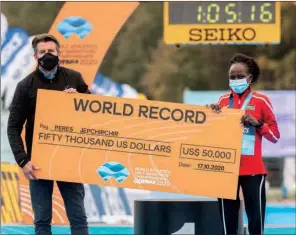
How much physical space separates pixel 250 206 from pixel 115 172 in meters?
1.02

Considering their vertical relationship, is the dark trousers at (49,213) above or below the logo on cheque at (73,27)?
below

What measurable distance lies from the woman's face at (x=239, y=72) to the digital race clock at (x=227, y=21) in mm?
3751

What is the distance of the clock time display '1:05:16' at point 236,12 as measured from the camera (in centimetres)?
1011

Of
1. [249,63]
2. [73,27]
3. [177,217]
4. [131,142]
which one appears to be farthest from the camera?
[73,27]

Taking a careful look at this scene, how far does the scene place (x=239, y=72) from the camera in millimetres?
6391

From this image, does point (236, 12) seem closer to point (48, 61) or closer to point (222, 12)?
point (222, 12)

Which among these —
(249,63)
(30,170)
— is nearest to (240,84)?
(249,63)

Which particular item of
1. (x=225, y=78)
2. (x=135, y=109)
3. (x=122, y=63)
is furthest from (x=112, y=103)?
(x=122, y=63)

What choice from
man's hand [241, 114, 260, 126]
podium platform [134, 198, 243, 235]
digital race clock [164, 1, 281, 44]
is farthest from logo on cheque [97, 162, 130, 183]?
digital race clock [164, 1, 281, 44]

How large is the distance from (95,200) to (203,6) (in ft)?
10.0

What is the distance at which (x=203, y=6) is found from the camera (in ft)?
33.7

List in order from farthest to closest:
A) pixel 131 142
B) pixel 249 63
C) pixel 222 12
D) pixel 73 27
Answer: pixel 222 12 → pixel 73 27 → pixel 131 142 → pixel 249 63

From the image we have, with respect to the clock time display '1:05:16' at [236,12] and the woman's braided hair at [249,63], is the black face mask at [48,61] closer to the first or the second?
the woman's braided hair at [249,63]

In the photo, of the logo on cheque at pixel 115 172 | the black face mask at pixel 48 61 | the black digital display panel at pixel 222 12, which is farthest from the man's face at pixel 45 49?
the black digital display panel at pixel 222 12
